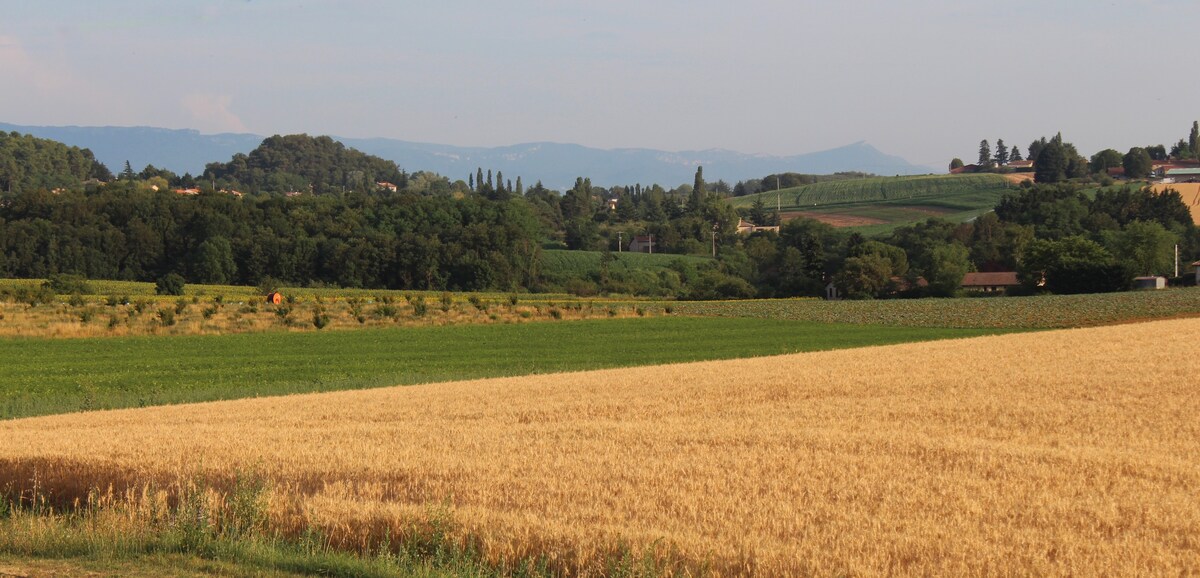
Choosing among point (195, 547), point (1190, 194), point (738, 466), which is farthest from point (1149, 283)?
point (195, 547)

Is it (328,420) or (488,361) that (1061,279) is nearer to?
(488,361)

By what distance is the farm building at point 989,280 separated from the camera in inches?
4614

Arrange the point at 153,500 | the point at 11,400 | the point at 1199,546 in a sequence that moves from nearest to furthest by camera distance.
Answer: the point at 1199,546, the point at 153,500, the point at 11,400

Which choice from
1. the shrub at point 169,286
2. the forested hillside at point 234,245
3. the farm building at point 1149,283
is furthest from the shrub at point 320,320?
the farm building at point 1149,283

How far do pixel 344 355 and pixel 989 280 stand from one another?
314 ft

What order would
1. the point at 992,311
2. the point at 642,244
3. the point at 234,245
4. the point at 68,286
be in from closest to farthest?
the point at 992,311 < the point at 68,286 < the point at 234,245 < the point at 642,244

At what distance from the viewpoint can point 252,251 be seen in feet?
379

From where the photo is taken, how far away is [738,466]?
1245 cm

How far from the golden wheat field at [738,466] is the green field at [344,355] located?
790cm

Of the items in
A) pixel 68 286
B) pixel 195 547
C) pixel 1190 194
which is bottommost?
pixel 68 286

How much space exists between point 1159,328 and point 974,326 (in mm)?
21556

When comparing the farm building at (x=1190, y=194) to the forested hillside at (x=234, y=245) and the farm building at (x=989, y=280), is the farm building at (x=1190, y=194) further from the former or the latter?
A: the forested hillside at (x=234, y=245)

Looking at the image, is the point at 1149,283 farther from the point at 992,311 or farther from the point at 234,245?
the point at 234,245

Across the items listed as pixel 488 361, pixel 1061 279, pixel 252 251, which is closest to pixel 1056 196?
pixel 1061 279
